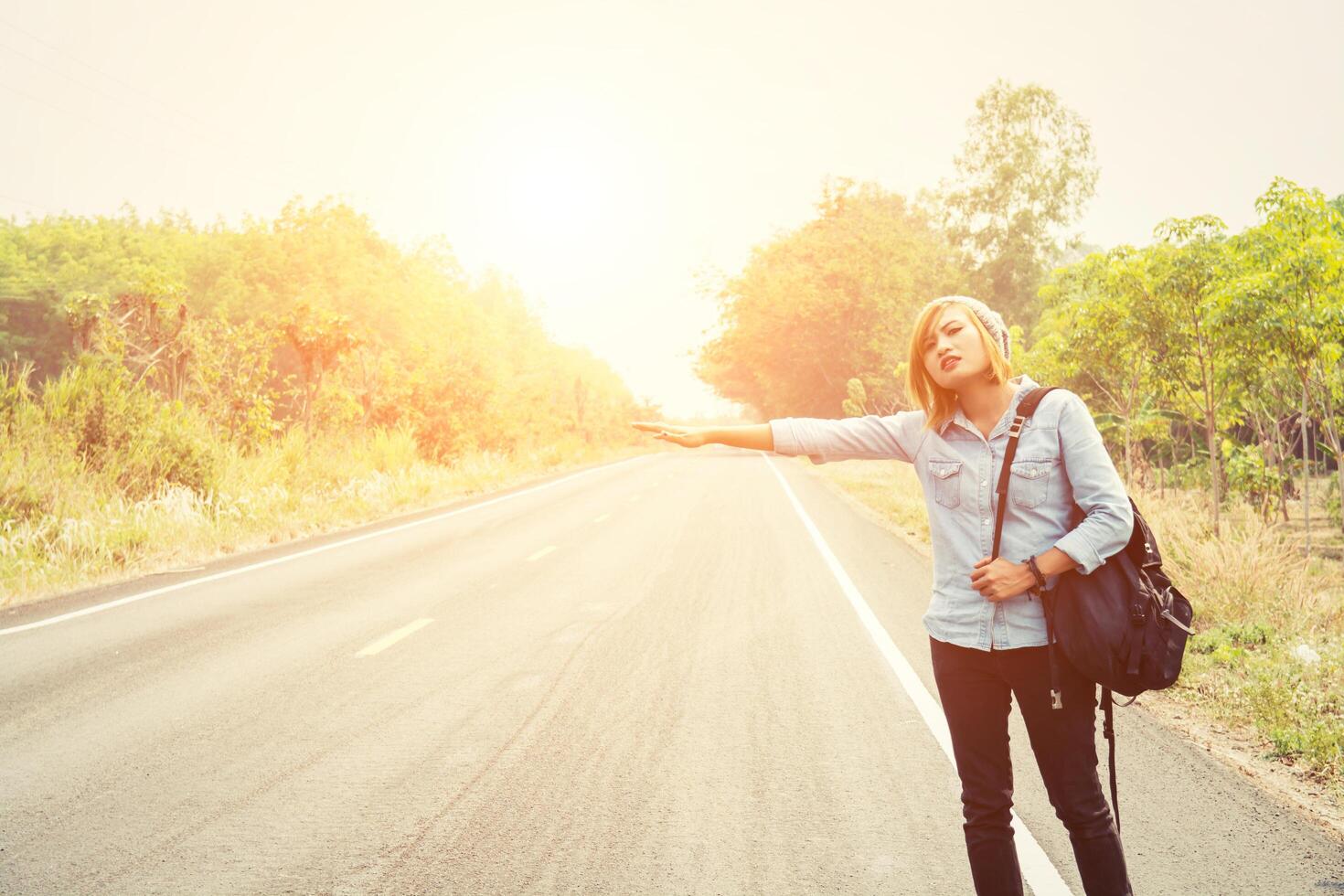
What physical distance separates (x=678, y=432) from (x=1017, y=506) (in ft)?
4.19

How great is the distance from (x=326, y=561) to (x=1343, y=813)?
11406mm

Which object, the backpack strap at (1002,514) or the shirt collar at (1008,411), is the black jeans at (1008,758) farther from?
the shirt collar at (1008,411)

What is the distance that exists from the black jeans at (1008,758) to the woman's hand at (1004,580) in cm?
18

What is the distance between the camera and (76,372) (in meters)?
15.5

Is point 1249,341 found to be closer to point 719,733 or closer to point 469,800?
point 719,733

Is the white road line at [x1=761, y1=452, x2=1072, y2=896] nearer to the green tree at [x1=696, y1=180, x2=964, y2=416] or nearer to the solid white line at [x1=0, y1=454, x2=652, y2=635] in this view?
the solid white line at [x1=0, y1=454, x2=652, y2=635]

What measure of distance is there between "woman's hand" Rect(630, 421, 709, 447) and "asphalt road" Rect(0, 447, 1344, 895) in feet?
5.24

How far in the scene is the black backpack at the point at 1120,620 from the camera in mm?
2711

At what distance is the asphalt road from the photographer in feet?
12.6

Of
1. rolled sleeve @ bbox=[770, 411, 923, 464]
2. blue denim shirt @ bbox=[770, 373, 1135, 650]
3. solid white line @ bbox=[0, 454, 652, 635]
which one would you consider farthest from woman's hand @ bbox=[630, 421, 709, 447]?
solid white line @ bbox=[0, 454, 652, 635]

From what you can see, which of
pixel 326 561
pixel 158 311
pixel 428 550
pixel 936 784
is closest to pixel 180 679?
pixel 936 784

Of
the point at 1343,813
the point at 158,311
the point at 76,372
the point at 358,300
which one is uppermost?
the point at 358,300

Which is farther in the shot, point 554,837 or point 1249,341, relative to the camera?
point 1249,341

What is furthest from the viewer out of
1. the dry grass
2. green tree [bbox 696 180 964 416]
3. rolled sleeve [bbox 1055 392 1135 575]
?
green tree [bbox 696 180 964 416]
